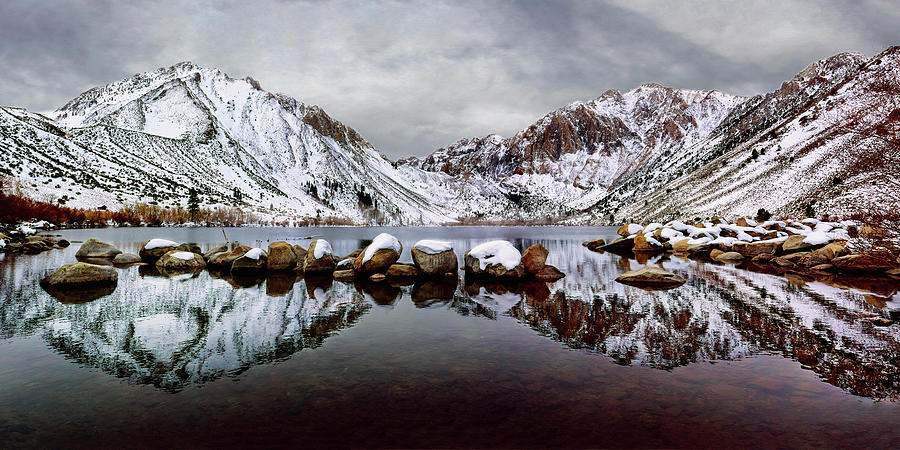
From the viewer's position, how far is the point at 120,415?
919 centimetres

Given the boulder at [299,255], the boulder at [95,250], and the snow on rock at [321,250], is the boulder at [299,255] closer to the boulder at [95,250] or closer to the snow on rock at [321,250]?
the snow on rock at [321,250]

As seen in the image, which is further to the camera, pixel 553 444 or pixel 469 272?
pixel 469 272

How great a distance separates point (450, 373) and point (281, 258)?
2711 centimetres

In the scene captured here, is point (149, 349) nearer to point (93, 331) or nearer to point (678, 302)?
point (93, 331)

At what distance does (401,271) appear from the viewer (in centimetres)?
3191

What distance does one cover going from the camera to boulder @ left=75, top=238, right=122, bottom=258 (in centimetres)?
4212

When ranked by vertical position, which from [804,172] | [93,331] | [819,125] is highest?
[819,125]

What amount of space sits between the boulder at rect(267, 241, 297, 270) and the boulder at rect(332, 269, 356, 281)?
5.07 meters

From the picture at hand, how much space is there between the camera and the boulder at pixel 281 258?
35.2 meters

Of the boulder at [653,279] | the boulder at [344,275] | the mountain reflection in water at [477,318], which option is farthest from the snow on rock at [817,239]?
the boulder at [344,275]

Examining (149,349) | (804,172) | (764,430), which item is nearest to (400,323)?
(149,349)

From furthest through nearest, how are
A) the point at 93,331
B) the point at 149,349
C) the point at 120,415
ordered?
the point at 93,331 → the point at 149,349 → the point at 120,415

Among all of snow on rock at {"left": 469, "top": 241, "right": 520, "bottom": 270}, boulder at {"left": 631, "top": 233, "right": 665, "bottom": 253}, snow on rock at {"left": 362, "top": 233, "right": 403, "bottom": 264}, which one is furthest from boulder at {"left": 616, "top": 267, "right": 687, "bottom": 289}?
boulder at {"left": 631, "top": 233, "right": 665, "bottom": 253}

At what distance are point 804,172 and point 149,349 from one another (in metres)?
196
